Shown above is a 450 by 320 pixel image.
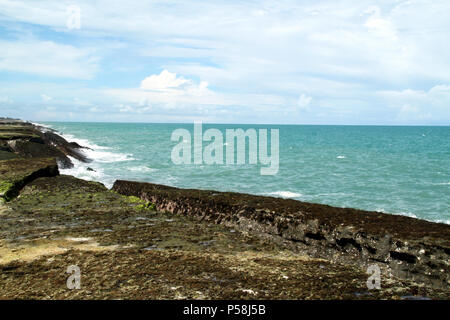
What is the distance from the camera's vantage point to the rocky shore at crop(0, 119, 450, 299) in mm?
4488

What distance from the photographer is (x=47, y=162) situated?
13.6 meters

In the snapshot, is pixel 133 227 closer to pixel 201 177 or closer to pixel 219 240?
pixel 219 240

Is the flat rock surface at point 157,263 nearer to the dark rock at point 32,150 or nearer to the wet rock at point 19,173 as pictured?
the wet rock at point 19,173

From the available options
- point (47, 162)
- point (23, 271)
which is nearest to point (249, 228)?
point (23, 271)

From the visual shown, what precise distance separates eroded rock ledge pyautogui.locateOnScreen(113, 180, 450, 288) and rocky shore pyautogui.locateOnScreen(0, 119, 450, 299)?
2 centimetres

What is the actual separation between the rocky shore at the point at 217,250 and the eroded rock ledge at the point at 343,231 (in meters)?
0.02

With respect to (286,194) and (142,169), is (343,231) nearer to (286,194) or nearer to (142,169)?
(286,194)

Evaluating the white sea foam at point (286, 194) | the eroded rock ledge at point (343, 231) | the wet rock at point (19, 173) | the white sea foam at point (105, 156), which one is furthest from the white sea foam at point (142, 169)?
the eroded rock ledge at point (343, 231)

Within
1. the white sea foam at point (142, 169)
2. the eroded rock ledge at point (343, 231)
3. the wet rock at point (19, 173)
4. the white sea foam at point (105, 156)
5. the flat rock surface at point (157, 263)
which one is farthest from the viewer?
the white sea foam at point (105, 156)

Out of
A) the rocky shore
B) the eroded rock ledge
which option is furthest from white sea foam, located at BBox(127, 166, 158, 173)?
the eroded rock ledge

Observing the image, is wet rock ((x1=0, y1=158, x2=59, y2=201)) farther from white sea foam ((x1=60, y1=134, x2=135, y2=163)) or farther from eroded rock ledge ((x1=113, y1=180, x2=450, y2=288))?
white sea foam ((x1=60, y1=134, x2=135, y2=163))

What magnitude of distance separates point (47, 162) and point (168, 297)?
37.0ft

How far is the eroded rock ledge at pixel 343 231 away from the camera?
491cm

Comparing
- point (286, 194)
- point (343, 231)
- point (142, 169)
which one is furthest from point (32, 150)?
point (343, 231)
